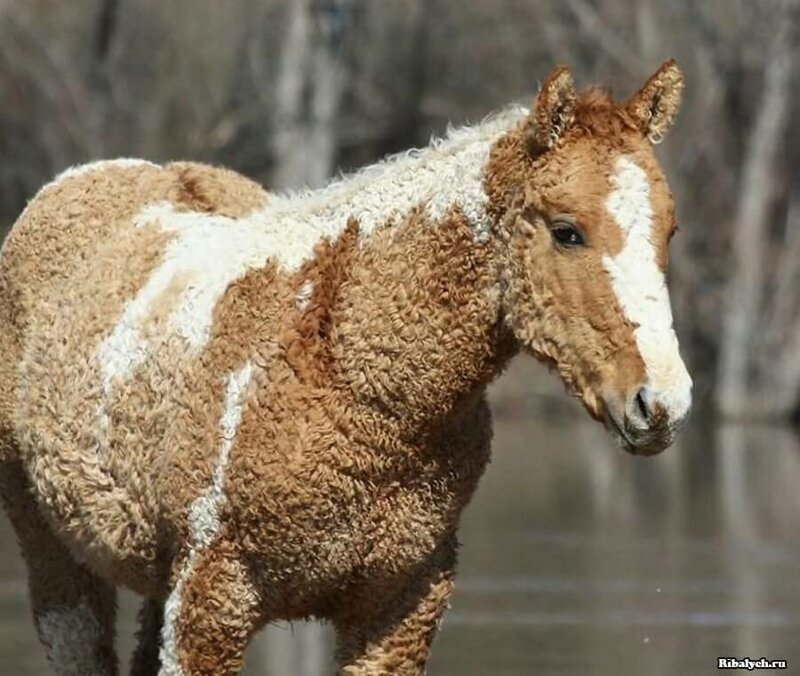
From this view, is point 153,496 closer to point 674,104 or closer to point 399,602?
point 399,602

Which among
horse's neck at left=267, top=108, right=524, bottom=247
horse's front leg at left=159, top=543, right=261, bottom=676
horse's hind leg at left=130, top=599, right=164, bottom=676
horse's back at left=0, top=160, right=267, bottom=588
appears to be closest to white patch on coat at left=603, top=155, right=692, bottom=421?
horse's neck at left=267, top=108, right=524, bottom=247

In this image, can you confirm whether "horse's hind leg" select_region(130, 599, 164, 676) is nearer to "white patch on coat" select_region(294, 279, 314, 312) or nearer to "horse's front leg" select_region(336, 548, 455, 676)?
"horse's front leg" select_region(336, 548, 455, 676)

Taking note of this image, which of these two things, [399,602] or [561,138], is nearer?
[561,138]

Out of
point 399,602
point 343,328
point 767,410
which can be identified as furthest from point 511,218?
point 767,410

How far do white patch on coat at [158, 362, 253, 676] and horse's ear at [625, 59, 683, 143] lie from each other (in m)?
1.23

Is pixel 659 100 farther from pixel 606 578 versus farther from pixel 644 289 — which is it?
pixel 606 578

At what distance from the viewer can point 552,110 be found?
5004mm

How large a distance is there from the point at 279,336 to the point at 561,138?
3.20 feet

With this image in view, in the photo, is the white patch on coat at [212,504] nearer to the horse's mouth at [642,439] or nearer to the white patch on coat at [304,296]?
the white patch on coat at [304,296]

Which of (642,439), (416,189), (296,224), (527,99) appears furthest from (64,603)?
(527,99)

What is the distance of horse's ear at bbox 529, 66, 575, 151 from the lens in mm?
4957

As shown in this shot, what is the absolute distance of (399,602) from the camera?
5.61m

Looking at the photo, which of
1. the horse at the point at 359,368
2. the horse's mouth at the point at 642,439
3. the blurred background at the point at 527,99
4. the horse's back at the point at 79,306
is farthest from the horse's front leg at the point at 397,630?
the blurred background at the point at 527,99

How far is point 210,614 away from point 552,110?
160cm
